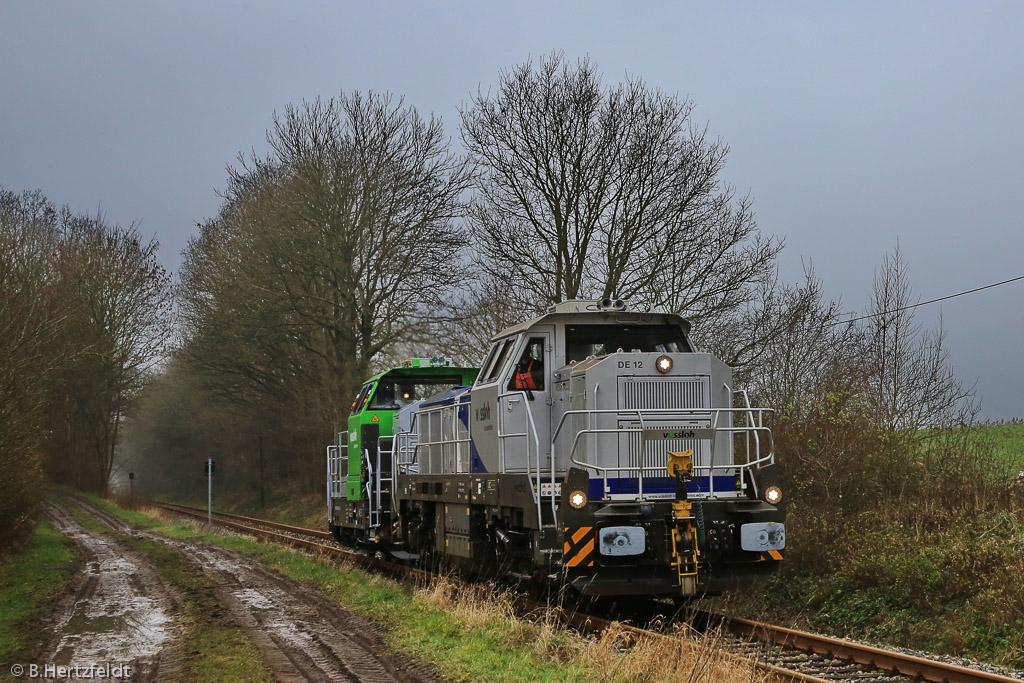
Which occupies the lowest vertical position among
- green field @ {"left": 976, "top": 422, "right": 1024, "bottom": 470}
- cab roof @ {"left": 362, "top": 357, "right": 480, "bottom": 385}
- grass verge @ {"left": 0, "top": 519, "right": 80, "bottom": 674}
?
grass verge @ {"left": 0, "top": 519, "right": 80, "bottom": 674}

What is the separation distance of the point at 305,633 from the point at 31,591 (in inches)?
230

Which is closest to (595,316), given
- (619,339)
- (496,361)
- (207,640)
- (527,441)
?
(619,339)

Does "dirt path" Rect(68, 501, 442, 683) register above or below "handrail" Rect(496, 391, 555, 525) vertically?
below

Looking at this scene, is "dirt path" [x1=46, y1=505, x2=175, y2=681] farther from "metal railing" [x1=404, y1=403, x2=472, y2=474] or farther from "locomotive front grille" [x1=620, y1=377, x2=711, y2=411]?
"locomotive front grille" [x1=620, y1=377, x2=711, y2=411]

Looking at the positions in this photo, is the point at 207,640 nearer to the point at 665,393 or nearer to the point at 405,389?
the point at 665,393

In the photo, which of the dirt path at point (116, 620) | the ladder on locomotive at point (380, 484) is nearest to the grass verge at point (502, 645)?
the dirt path at point (116, 620)

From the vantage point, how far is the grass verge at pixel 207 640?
296 inches

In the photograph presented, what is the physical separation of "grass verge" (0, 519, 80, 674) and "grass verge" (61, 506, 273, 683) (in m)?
1.38

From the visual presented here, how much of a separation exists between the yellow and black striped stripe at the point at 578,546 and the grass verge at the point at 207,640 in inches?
103

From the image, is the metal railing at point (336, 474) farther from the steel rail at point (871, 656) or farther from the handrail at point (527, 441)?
the steel rail at point (871, 656)

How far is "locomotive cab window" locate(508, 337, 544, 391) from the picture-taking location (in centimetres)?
995

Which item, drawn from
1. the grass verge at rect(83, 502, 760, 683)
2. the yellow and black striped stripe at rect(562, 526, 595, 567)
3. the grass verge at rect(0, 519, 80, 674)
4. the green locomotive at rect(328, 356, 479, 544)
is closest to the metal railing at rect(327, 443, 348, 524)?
the green locomotive at rect(328, 356, 479, 544)

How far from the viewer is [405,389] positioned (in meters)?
16.2

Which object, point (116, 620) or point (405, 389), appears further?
point (405, 389)
